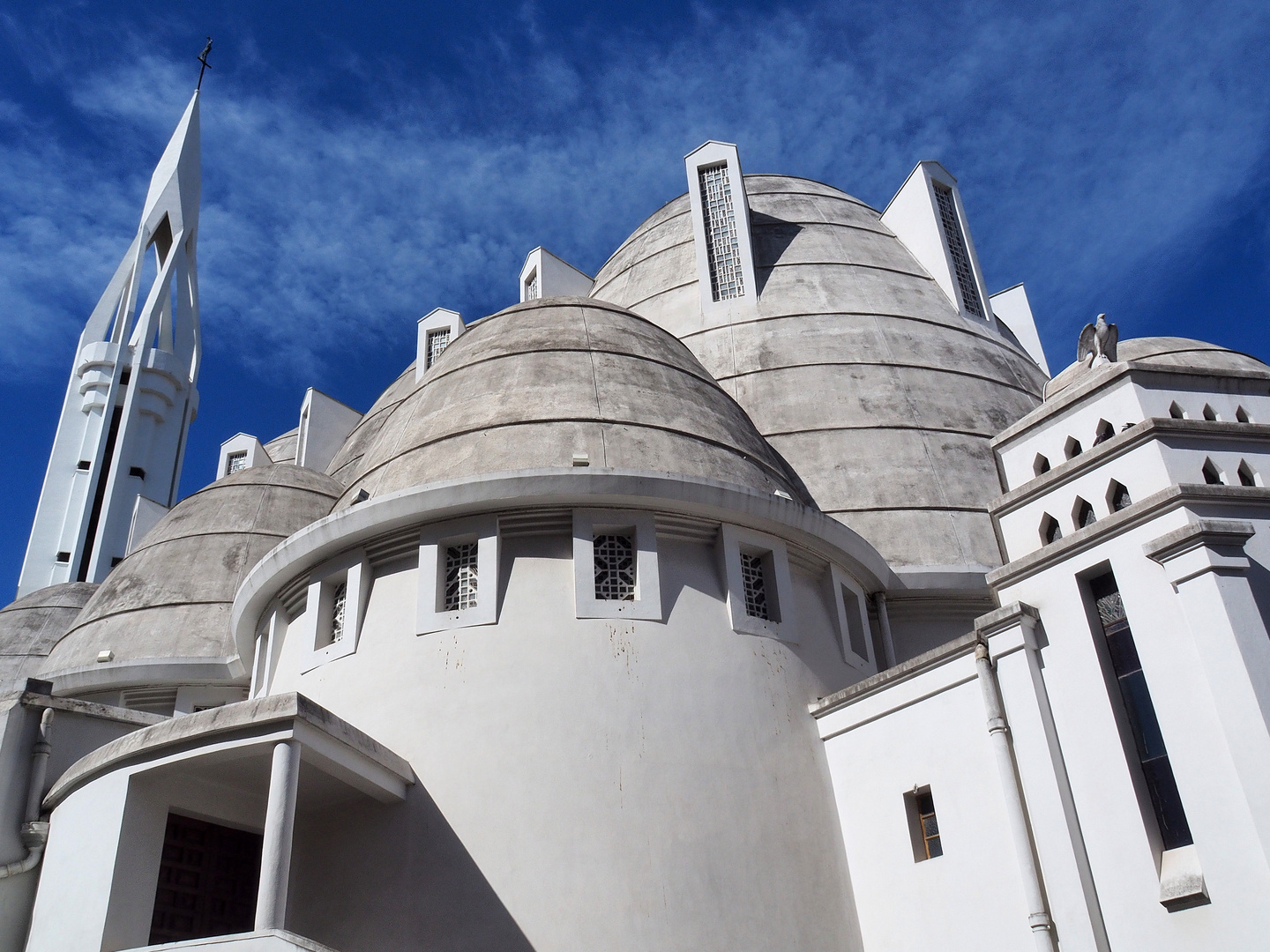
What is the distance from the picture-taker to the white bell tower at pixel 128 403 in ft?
125

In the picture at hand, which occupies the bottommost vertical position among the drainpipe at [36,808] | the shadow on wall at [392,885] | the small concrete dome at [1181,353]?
the shadow on wall at [392,885]

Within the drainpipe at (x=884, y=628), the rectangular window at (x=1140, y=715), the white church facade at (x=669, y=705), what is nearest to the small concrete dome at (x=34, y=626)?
the white church facade at (x=669, y=705)

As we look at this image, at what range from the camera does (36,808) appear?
518 inches

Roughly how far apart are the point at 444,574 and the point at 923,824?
631 cm

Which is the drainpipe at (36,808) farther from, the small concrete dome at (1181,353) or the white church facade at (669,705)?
the small concrete dome at (1181,353)

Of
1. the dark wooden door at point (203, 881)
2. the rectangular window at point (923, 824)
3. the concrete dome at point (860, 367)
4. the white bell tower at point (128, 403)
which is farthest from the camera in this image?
the white bell tower at point (128, 403)

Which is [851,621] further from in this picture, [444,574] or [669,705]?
[444,574]

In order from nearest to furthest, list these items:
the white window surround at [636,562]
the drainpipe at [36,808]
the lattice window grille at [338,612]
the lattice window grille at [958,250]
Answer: the drainpipe at [36,808]
the white window surround at [636,562]
the lattice window grille at [338,612]
the lattice window grille at [958,250]

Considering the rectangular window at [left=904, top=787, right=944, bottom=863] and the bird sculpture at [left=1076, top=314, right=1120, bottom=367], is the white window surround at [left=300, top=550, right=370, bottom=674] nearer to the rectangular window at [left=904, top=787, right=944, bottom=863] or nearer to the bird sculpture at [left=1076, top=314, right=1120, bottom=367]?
the rectangular window at [left=904, top=787, right=944, bottom=863]

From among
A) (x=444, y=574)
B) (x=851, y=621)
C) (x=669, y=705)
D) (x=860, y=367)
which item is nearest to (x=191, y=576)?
(x=444, y=574)

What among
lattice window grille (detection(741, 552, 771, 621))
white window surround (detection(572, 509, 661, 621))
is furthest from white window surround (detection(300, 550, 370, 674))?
lattice window grille (detection(741, 552, 771, 621))

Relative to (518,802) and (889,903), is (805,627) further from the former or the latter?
(518,802)

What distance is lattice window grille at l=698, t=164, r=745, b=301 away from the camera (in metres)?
25.9

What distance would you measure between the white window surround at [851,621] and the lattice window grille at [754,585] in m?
1.27
